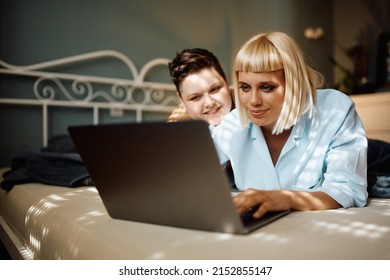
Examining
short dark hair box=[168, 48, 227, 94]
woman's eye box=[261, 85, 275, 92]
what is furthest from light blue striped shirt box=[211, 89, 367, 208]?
short dark hair box=[168, 48, 227, 94]

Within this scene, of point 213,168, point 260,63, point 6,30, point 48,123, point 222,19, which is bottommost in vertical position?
point 48,123

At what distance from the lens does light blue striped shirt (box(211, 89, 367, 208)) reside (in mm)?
735

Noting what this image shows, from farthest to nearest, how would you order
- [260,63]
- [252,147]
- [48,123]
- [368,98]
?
[368,98]
[48,123]
[252,147]
[260,63]

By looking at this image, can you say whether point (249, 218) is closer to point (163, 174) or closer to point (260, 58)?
point (163, 174)

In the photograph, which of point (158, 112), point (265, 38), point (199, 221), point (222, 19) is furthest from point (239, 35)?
point (199, 221)

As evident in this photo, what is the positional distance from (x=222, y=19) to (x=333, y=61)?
0.84 metres

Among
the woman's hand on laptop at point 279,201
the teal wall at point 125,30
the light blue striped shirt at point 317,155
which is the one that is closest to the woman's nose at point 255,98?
the light blue striped shirt at point 317,155

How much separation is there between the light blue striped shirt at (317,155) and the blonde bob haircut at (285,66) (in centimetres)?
4

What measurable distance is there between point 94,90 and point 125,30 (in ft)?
1.38

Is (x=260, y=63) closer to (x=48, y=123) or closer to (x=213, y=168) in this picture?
(x=213, y=168)

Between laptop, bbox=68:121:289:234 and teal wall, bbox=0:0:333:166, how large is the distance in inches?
53.2

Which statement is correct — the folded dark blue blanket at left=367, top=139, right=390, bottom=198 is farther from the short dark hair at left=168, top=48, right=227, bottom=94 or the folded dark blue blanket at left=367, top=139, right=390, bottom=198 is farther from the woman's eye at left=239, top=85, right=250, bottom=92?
the short dark hair at left=168, top=48, right=227, bottom=94

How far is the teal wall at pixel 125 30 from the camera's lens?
1.73 metres

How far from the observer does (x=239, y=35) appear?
251 cm
